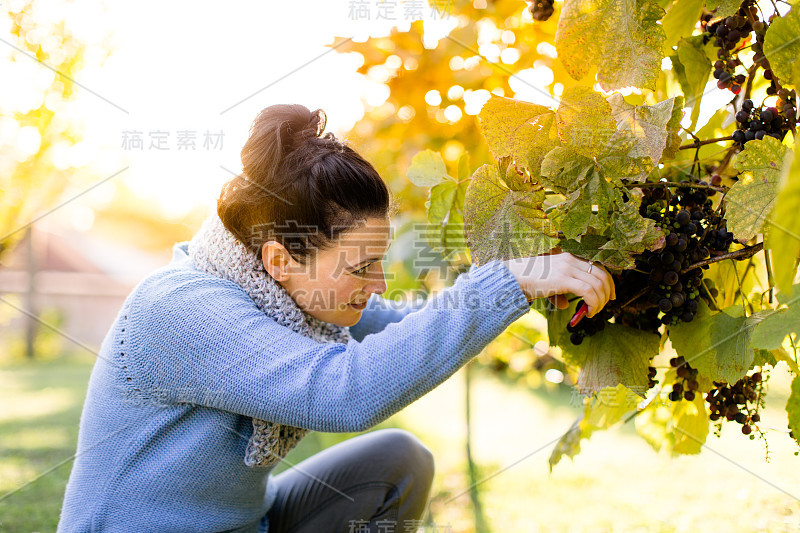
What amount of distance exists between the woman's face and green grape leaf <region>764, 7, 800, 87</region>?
738 mm

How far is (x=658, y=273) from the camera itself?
1.00 meters

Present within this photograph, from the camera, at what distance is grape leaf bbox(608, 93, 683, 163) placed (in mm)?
917

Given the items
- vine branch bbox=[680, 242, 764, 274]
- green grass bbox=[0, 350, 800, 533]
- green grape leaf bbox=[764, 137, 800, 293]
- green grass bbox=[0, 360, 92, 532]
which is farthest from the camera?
green grass bbox=[0, 360, 92, 532]

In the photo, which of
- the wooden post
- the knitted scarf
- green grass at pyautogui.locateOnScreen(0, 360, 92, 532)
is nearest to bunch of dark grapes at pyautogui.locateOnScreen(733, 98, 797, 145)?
the knitted scarf

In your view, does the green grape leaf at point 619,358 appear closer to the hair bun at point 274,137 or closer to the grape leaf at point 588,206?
the grape leaf at point 588,206

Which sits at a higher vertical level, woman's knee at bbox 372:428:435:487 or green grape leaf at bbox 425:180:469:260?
green grape leaf at bbox 425:180:469:260

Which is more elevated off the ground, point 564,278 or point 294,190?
point 294,190

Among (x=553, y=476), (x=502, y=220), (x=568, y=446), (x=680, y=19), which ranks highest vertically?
(x=680, y=19)

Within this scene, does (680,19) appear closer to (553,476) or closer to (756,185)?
(756,185)

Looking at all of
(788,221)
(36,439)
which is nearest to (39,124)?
(36,439)

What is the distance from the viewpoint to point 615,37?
98 centimetres

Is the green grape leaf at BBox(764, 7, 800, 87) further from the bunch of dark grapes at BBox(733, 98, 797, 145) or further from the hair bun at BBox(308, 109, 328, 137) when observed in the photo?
the hair bun at BBox(308, 109, 328, 137)

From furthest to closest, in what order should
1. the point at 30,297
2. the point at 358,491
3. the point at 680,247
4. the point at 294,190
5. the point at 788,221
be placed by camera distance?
the point at 30,297 → the point at 358,491 → the point at 294,190 → the point at 680,247 → the point at 788,221

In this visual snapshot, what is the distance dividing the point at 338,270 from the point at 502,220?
0.39 m
